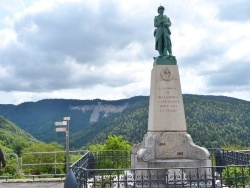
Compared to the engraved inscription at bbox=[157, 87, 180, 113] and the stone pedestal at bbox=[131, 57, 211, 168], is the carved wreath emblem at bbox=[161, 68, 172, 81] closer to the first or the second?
the stone pedestal at bbox=[131, 57, 211, 168]

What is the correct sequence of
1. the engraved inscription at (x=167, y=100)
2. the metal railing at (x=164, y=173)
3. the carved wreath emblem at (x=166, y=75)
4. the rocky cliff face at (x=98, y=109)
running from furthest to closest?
the rocky cliff face at (x=98, y=109)
the carved wreath emblem at (x=166, y=75)
the engraved inscription at (x=167, y=100)
the metal railing at (x=164, y=173)

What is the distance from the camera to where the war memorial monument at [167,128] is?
1219 cm

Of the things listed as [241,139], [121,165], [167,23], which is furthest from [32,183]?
[241,139]

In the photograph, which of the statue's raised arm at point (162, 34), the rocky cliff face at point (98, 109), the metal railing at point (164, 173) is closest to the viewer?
the metal railing at point (164, 173)

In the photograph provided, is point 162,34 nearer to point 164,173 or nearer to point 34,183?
point 164,173

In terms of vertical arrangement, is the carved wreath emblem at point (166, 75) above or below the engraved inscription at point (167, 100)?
above

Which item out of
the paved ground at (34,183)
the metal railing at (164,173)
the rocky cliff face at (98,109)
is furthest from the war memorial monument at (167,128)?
the rocky cliff face at (98,109)

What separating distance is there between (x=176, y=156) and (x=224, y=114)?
42.5 meters

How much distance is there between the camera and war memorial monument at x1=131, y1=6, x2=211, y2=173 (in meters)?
12.2

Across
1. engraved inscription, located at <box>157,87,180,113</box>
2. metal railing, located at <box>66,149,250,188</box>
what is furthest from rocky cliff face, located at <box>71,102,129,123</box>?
engraved inscription, located at <box>157,87,180,113</box>

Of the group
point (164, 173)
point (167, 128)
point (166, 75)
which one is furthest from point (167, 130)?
point (164, 173)

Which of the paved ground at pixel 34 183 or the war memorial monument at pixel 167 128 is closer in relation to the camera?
the war memorial monument at pixel 167 128

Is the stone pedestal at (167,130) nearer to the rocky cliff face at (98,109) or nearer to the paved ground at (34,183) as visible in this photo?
the paved ground at (34,183)

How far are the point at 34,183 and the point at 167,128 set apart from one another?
5.36 metres
